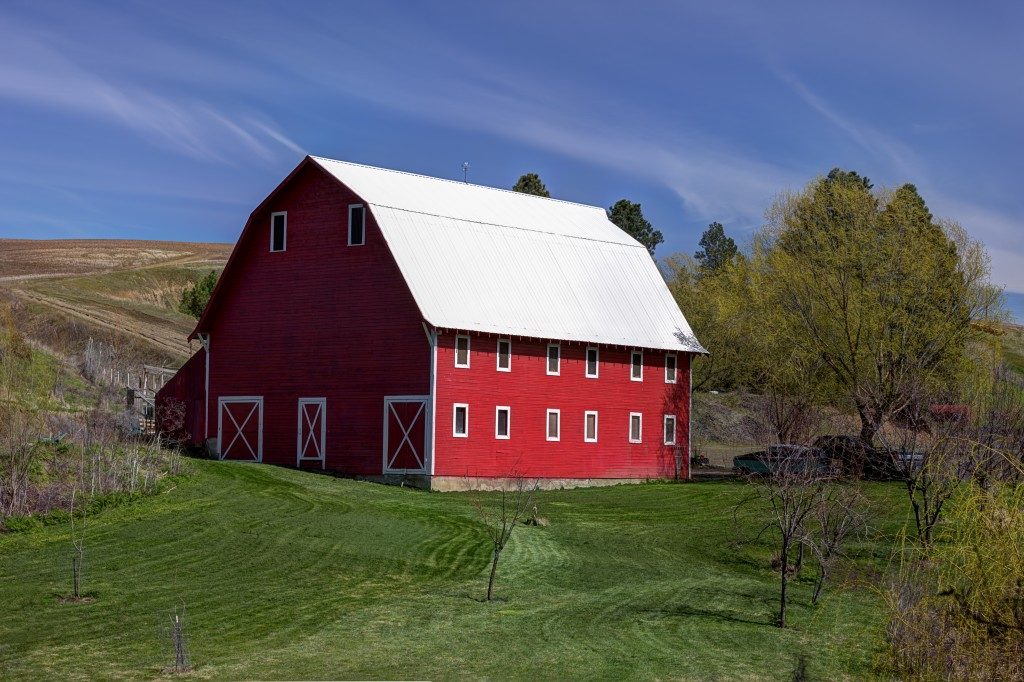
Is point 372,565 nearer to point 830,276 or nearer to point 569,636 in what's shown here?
point 569,636

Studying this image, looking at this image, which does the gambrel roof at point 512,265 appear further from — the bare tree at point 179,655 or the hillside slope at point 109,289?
the bare tree at point 179,655

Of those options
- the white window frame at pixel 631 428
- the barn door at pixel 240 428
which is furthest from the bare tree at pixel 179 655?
the white window frame at pixel 631 428

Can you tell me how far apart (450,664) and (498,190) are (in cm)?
3527

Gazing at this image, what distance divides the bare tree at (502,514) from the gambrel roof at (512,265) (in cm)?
547

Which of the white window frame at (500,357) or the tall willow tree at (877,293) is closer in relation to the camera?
the white window frame at (500,357)

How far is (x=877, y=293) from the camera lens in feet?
162

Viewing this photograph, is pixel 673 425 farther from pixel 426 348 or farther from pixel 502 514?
pixel 502 514

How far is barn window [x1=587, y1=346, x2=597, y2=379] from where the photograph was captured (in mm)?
45844

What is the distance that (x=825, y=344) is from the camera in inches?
1967

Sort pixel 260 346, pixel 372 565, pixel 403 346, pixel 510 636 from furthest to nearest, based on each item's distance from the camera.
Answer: pixel 260 346 → pixel 403 346 → pixel 372 565 → pixel 510 636

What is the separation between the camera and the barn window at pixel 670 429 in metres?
48.9

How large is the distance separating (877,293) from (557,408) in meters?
13.7

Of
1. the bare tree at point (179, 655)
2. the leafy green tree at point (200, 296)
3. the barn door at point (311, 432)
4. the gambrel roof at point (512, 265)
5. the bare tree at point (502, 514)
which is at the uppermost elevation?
the leafy green tree at point (200, 296)

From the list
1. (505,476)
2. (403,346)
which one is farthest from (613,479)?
(403,346)
